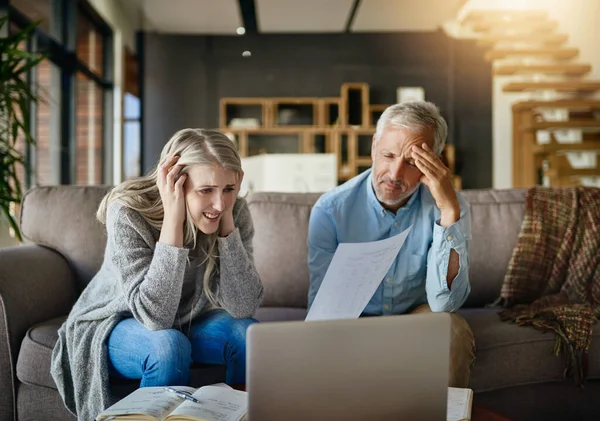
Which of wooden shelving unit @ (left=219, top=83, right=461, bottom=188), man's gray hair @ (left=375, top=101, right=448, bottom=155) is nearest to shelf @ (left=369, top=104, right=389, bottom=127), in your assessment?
wooden shelving unit @ (left=219, top=83, right=461, bottom=188)

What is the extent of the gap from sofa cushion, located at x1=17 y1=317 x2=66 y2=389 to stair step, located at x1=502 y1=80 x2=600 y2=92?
193 inches

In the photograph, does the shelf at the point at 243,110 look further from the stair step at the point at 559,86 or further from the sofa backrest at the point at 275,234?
the sofa backrest at the point at 275,234

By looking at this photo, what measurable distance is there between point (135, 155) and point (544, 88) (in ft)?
15.1

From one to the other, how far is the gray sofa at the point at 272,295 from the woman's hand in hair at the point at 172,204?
0.38 meters

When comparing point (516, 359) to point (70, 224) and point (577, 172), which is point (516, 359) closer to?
point (70, 224)

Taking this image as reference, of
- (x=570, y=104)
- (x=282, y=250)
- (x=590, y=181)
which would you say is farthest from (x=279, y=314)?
(x=590, y=181)

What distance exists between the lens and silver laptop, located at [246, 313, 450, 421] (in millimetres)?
923

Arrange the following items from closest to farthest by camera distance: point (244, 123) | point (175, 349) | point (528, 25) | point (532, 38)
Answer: point (175, 349)
point (532, 38)
point (528, 25)
point (244, 123)

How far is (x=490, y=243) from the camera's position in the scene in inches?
97.0

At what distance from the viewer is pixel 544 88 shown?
5.72 metres

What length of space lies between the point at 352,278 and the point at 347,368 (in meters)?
0.48

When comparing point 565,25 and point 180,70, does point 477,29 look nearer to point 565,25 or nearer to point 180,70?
point 565,25

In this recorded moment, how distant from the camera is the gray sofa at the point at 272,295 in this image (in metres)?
1.90

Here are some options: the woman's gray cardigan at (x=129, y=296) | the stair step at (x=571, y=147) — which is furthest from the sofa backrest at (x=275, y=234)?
the stair step at (x=571, y=147)
